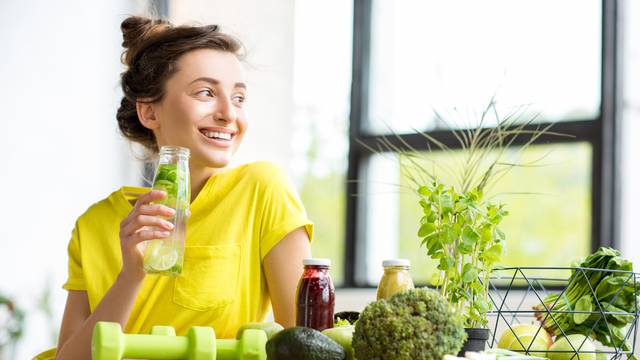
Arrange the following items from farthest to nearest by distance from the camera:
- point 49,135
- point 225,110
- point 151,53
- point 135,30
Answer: point 49,135
point 135,30
point 151,53
point 225,110

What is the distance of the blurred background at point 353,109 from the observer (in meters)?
3.53

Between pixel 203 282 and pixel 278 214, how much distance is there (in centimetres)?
21

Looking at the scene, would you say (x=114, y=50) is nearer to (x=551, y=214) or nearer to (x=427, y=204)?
(x=551, y=214)

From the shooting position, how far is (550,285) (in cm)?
339

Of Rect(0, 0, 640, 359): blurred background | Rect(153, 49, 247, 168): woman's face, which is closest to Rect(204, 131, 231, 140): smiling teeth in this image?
Rect(153, 49, 247, 168): woman's face

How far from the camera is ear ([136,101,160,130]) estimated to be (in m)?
1.85

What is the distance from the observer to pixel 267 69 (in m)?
3.88

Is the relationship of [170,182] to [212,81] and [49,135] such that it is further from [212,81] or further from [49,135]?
[49,135]

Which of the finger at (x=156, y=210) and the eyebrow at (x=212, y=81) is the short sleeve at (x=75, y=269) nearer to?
the eyebrow at (x=212, y=81)

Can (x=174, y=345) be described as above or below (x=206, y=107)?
below

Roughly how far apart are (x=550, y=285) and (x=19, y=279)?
2.23 m

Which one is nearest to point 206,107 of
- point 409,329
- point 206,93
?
point 206,93

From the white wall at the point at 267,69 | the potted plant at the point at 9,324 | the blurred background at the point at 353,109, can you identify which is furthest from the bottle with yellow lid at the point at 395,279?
the potted plant at the point at 9,324

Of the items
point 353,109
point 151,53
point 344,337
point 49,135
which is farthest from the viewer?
point 353,109
